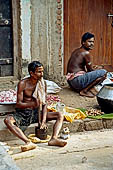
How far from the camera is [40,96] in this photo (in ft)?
21.5

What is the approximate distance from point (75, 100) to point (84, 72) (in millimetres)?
786

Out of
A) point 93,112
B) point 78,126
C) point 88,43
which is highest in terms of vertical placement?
point 88,43

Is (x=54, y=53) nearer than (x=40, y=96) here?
No

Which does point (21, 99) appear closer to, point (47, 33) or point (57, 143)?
point (57, 143)

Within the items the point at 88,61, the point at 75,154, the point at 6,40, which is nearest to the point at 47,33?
the point at 6,40

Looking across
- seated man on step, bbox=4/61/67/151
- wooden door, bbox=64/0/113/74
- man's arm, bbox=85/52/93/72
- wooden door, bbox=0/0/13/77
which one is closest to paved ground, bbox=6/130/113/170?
seated man on step, bbox=4/61/67/151

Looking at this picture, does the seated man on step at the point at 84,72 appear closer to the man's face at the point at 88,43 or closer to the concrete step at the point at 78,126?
the man's face at the point at 88,43

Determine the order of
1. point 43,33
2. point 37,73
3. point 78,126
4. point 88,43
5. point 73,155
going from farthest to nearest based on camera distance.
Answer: point 43,33 < point 88,43 < point 78,126 < point 37,73 < point 73,155

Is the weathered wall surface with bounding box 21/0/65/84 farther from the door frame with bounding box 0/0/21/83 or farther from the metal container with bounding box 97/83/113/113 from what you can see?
the metal container with bounding box 97/83/113/113

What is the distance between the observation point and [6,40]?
9.19 m

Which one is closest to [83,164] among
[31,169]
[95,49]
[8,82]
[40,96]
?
[31,169]

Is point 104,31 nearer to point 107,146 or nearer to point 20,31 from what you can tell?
point 20,31

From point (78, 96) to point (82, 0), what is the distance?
8.06 feet

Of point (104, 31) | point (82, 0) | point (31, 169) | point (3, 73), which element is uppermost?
point (82, 0)
